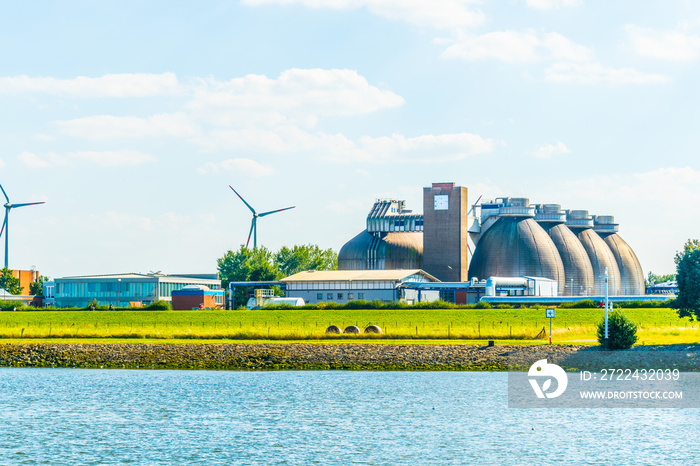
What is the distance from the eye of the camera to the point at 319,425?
143 feet

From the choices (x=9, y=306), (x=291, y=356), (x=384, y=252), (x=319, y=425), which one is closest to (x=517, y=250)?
(x=384, y=252)

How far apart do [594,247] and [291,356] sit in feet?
433

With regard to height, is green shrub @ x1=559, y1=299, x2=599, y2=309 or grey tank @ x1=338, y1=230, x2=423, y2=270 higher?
grey tank @ x1=338, y1=230, x2=423, y2=270

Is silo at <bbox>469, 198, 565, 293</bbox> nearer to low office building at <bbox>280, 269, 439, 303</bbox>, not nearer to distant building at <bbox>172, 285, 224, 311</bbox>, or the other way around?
low office building at <bbox>280, 269, 439, 303</bbox>

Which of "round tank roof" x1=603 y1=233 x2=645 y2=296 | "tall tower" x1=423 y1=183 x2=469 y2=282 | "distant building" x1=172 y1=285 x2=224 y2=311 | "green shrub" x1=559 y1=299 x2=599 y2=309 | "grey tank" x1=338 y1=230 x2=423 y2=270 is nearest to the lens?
"green shrub" x1=559 y1=299 x2=599 y2=309

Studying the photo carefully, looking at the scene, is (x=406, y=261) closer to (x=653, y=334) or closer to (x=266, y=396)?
(x=653, y=334)

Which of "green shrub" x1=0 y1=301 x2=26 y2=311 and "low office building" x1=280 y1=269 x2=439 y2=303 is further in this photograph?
"green shrub" x1=0 y1=301 x2=26 y2=311

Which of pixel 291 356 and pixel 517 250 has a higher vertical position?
pixel 517 250

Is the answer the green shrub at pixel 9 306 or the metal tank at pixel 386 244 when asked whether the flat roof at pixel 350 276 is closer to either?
the metal tank at pixel 386 244

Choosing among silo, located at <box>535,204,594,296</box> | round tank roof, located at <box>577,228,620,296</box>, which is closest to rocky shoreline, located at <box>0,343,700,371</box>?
silo, located at <box>535,204,594,296</box>

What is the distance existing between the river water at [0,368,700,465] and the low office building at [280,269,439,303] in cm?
8062

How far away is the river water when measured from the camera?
36469mm

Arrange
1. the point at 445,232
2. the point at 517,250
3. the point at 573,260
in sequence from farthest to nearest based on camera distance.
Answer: the point at 573,260 < the point at 445,232 < the point at 517,250

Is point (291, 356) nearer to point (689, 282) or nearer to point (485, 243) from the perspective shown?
point (689, 282)
